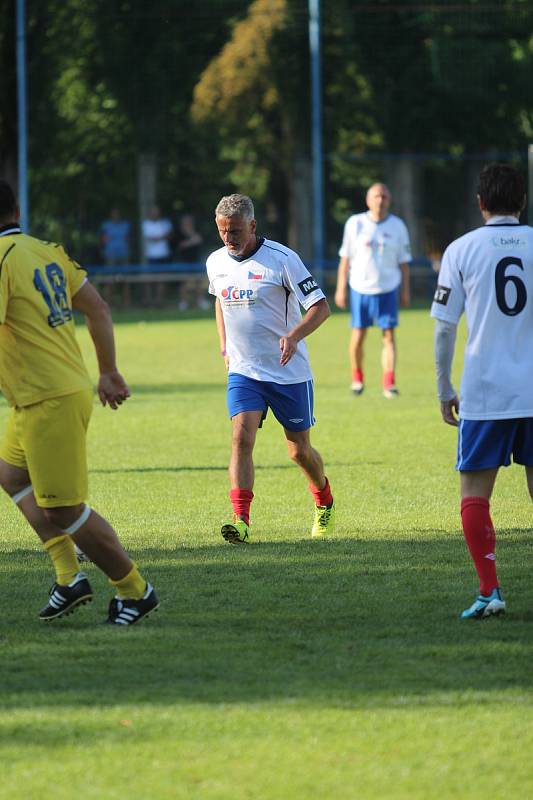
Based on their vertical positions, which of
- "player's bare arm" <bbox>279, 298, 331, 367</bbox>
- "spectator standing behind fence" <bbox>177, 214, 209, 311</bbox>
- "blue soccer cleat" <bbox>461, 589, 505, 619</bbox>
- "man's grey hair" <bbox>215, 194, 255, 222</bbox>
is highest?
"man's grey hair" <bbox>215, 194, 255, 222</bbox>

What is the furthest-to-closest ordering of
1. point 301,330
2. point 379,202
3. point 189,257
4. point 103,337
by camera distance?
point 189,257, point 379,202, point 301,330, point 103,337

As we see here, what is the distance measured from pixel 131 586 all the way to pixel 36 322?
120 centimetres

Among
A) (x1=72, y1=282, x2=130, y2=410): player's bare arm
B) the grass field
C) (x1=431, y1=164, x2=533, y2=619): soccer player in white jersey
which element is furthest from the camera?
(x1=431, y1=164, x2=533, y2=619): soccer player in white jersey

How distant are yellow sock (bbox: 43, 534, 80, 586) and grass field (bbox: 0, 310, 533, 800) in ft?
0.71

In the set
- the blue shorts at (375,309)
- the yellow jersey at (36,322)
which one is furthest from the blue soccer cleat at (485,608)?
the blue shorts at (375,309)

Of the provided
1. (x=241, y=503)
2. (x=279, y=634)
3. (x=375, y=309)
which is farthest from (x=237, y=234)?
(x=375, y=309)

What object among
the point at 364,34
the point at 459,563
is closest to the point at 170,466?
the point at 459,563

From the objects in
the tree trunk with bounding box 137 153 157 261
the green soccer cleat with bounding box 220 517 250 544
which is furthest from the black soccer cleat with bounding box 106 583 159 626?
the tree trunk with bounding box 137 153 157 261

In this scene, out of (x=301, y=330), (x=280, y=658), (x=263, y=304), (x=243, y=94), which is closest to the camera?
(x=280, y=658)

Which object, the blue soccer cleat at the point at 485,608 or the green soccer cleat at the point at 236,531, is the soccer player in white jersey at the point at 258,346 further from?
the blue soccer cleat at the point at 485,608

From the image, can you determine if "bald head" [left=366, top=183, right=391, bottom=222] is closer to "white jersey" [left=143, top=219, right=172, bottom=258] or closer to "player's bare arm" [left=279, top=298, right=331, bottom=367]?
"player's bare arm" [left=279, top=298, right=331, bottom=367]

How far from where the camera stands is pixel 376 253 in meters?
15.7

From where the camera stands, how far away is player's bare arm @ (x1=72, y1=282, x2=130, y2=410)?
238 inches

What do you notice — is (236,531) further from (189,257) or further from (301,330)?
(189,257)
